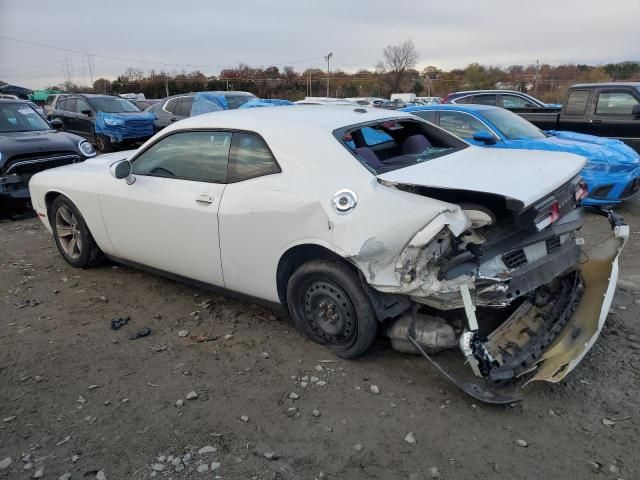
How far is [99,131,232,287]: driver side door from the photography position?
A: 12.0ft

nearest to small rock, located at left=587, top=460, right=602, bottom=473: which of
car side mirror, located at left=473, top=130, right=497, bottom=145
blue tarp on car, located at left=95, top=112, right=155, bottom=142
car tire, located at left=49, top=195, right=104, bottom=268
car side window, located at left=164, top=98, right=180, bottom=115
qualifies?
car tire, located at left=49, top=195, right=104, bottom=268

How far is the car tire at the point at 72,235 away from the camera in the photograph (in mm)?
4820

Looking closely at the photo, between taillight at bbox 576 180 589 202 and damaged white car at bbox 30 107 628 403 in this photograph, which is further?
taillight at bbox 576 180 589 202

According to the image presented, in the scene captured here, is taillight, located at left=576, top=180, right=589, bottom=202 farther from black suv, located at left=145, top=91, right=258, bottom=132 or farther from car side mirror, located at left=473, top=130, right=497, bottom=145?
black suv, located at left=145, top=91, right=258, bottom=132

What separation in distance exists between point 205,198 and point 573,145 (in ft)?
18.0

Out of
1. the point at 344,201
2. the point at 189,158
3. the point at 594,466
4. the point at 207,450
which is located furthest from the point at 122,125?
the point at 594,466

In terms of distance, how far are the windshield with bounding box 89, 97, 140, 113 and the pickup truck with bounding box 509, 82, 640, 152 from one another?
1129 centimetres

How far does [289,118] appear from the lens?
3535 mm

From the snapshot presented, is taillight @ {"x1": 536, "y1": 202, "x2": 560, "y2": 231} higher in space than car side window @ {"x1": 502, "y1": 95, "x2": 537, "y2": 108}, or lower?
lower

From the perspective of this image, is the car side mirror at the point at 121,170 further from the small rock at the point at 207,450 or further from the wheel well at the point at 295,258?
the small rock at the point at 207,450

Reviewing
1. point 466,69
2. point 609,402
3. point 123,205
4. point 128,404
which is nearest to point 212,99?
point 123,205

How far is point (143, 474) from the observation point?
242 cm

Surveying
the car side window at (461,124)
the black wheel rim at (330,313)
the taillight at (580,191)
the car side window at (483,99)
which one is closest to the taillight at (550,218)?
the taillight at (580,191)

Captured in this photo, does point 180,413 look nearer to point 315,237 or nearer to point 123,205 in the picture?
point 315,237
